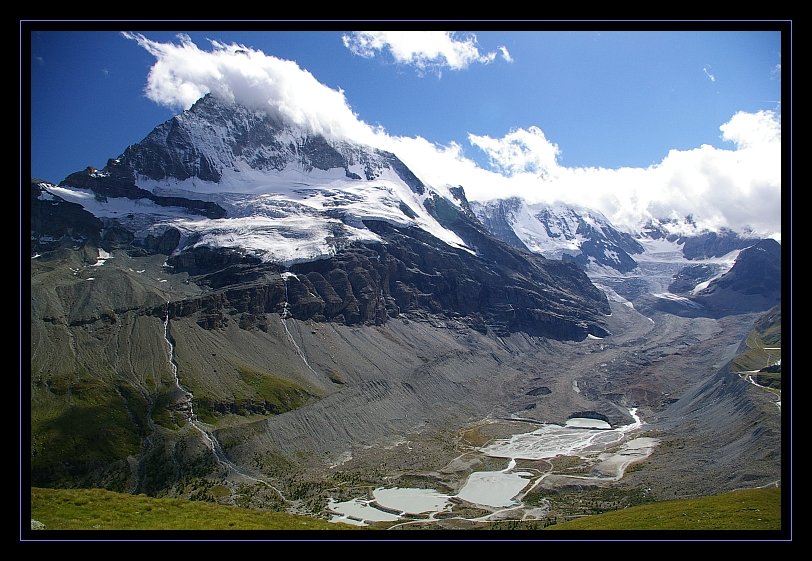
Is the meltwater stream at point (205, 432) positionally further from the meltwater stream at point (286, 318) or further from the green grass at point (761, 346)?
the green grass at point (761, 346)

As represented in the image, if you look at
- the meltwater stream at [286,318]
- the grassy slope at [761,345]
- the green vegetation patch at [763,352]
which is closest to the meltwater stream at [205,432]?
the meltwater stream at [286,318]

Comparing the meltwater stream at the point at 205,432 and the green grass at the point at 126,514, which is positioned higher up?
the green grass at the point at 126,514

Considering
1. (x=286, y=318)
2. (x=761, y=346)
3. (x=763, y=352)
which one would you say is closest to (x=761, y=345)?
(x=761, y=346)

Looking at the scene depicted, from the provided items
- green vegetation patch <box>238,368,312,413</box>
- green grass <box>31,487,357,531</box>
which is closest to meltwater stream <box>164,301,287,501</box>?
green vegetation patch <box>238,368,312,413</box>
